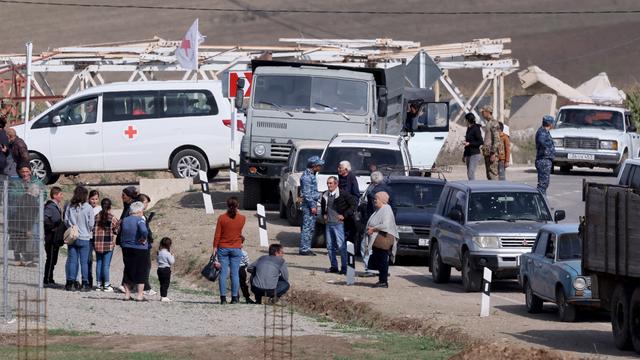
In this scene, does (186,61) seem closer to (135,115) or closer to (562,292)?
(135,115)

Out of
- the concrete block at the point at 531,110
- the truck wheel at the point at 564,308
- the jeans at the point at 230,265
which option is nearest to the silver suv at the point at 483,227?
the truck wheel at the point at 564,308

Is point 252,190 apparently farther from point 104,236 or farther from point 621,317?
point 621,317

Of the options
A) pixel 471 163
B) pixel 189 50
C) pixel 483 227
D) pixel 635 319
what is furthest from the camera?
pixel 189 50

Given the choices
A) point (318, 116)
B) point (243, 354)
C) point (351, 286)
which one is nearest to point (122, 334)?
point (243, 354)

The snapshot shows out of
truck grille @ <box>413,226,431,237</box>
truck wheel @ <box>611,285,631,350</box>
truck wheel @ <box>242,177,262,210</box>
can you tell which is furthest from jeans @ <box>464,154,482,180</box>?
truck wheel @ <box>611,285,631,350</box>

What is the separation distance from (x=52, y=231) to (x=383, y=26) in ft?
199

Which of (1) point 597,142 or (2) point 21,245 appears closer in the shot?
(2) point 21,245

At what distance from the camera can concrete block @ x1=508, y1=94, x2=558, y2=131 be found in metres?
54.6

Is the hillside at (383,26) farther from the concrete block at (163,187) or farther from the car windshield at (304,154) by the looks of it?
the car windshield at (304,154)

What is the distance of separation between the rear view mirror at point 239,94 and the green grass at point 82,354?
15728 millimetres

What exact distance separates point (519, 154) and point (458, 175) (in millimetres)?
7697

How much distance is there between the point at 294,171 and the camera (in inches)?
1187

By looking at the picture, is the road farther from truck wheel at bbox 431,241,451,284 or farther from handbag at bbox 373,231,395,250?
handbag at bbox 373,231,395,250

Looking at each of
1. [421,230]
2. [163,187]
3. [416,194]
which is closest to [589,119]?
[163,187]
